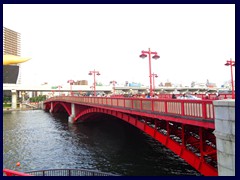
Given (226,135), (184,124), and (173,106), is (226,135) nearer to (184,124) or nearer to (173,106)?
(184,124)

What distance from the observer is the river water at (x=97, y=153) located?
18641 millimetres

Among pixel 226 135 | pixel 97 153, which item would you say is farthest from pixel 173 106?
pixel 97 153

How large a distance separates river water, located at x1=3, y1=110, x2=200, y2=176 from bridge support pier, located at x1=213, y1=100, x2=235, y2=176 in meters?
9.35

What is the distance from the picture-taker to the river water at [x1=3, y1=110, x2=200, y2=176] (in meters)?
18.6

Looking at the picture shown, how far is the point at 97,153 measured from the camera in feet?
Answer: 76.9

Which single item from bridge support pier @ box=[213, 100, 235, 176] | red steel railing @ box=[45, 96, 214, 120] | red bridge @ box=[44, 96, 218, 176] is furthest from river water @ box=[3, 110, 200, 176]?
bridge support pier @ box=[213, 100, 235, 176]

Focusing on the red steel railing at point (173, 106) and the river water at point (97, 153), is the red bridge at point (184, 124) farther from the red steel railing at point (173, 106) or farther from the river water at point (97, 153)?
the river water at point (97, 153)

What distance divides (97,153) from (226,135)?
17332 mm

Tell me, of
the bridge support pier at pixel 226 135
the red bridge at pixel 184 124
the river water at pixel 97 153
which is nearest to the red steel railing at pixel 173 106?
the red bridge at pixel 184 124

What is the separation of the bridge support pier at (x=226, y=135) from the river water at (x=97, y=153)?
935 centimetres

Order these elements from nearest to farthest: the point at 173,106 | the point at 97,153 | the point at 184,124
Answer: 1. the point at 184,124
2. the point at 173,106
3. the point at 97,153

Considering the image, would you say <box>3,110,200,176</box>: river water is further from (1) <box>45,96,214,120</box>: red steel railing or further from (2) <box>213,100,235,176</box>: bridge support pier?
(2) <box>213,100,235,176</box>: bridge support pier
